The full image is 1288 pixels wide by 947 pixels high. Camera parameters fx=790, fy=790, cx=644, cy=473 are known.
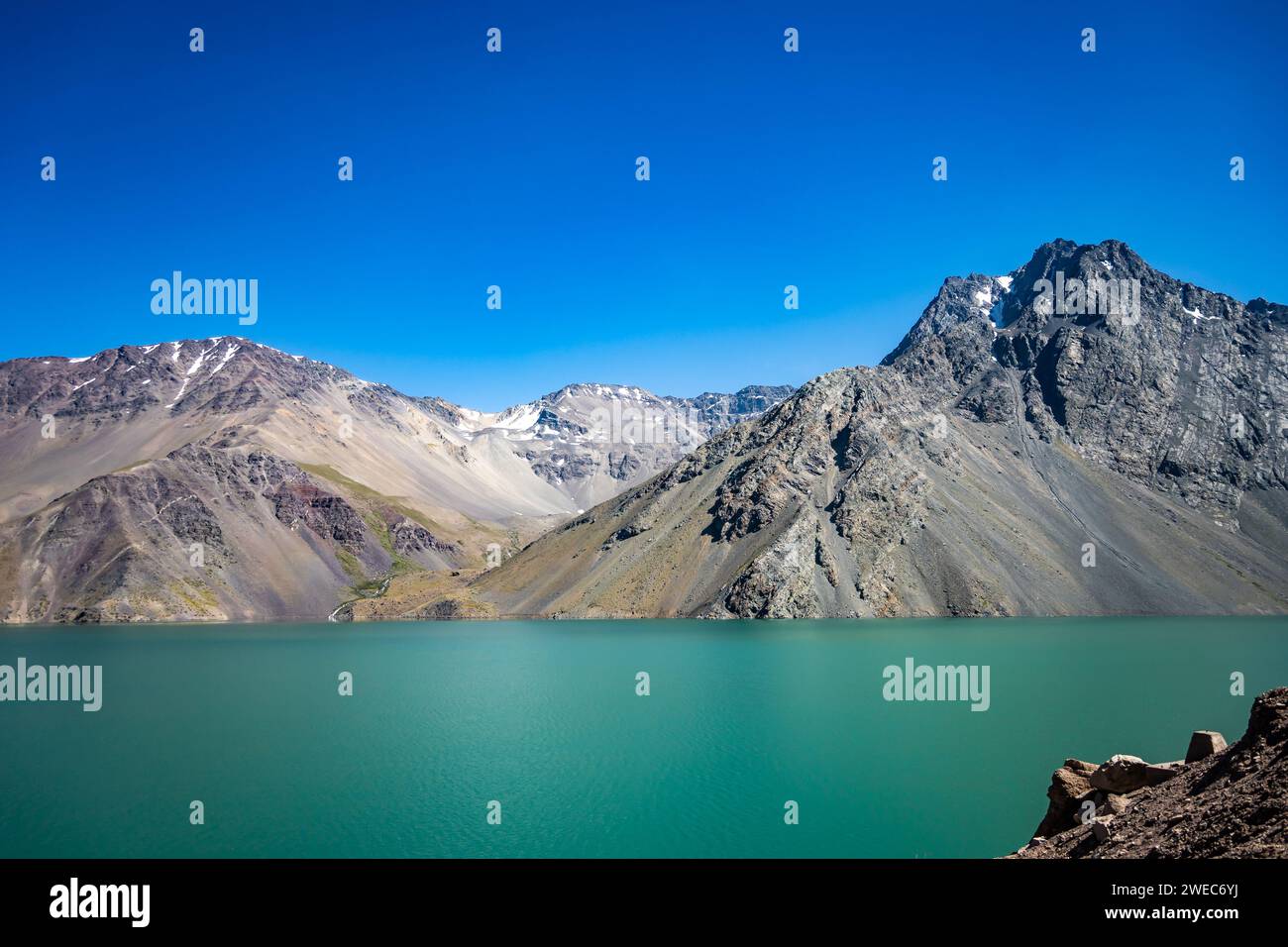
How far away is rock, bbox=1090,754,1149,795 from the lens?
2341cm

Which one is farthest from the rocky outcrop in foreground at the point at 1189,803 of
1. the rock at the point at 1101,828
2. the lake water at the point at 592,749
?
the lake water at the point at 592,749

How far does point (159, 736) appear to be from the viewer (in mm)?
56125

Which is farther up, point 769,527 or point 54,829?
point 769,527

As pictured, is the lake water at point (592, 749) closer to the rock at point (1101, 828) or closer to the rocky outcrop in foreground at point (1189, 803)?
the rocky outcrop in foreground at point (1189, 803)

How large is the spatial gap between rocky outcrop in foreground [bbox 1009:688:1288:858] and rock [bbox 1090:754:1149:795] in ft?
0.10

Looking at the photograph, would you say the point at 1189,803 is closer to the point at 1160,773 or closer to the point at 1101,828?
the point at 1101,828

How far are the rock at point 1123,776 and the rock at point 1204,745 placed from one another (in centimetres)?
131

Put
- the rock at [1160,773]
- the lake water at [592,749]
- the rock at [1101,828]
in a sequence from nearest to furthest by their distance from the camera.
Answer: the rock at [1101,828], the rock at [1160,773], the lake water at [592,749]

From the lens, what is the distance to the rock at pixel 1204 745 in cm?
2295

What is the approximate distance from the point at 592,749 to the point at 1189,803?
3715 centimetres

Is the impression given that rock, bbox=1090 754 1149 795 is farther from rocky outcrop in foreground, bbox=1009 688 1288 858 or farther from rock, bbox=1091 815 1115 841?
rock, bbox=1091 815 1115 841
